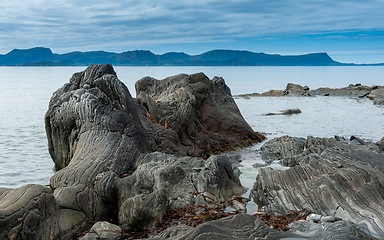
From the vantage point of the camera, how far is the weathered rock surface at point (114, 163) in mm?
4715

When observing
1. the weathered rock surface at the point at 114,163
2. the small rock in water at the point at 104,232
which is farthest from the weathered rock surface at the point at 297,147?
the small rock in water at the point at 104,232

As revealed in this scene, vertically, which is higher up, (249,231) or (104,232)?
(249,231)

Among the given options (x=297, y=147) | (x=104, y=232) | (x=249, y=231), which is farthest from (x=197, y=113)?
(x=249, y=231)

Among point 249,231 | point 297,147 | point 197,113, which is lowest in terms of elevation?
point 297,147

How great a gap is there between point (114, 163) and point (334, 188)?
4.57 meters

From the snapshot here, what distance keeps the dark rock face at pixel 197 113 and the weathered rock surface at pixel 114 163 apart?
47 mm

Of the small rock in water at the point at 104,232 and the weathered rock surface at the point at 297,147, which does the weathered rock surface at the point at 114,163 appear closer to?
the small rock in water at the point at 104,232

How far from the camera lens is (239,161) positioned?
9.89 m

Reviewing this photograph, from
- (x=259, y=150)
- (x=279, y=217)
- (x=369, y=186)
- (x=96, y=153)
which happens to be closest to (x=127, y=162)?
(x=96, y=153)

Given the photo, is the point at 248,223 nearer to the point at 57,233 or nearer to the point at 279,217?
the point at 279,217

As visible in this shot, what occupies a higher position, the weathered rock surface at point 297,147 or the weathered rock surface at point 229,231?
the weathered rock surface at point 229,231

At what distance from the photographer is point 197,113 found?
12.2 metres

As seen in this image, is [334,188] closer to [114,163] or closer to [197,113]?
[114,163]

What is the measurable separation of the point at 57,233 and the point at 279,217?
370 centimetres
